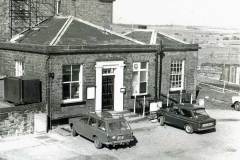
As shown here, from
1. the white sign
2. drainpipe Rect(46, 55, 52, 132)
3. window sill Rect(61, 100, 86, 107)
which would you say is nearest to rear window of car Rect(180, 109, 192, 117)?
the white sign

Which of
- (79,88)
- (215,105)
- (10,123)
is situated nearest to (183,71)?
(215,105)

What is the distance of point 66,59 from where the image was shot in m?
23.8

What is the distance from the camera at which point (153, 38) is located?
30188 mm

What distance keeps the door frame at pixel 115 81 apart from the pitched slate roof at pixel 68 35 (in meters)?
1.47

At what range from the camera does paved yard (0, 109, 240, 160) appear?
18.7m

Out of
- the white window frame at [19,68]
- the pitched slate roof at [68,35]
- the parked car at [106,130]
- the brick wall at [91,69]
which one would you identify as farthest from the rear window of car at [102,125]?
the white window frame at [19,68]

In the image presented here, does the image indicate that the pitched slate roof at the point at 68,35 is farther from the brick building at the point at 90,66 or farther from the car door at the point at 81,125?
the car door at the point at 81,125

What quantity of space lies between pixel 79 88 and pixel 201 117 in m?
7.61

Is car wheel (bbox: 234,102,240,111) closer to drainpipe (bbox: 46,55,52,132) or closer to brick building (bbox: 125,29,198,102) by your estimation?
brick building (bbox: 125,29,198,102)

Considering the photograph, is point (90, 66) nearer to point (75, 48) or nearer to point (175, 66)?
point (75, 48)

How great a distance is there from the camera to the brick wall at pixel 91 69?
23.5 m

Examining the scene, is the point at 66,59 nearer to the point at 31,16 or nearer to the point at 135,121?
the point at 135,121

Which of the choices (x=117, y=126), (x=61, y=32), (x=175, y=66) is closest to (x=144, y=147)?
(x=117, y=126)

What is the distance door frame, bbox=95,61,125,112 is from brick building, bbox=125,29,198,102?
3.81 metres
